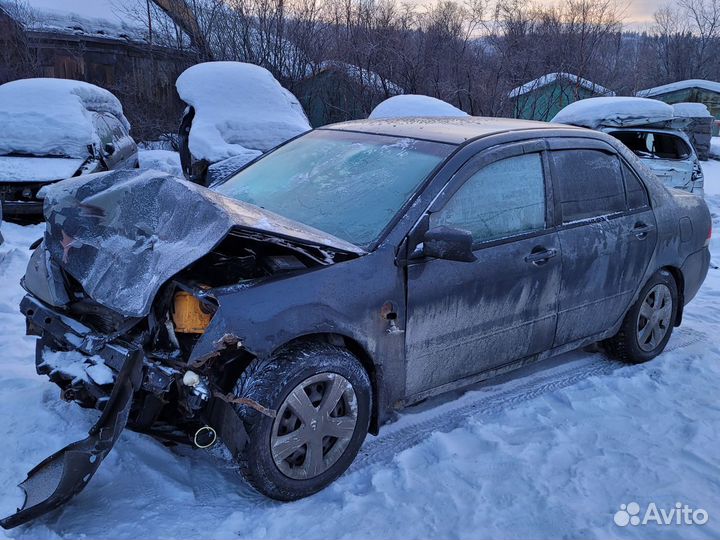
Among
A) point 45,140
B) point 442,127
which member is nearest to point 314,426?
point 442,127

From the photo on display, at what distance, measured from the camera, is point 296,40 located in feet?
54.5

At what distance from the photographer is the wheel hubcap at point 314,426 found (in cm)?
282

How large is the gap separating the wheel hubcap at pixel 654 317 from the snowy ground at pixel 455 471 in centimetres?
41

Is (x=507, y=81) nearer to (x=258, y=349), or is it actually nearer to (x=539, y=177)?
(x=539, y=177)

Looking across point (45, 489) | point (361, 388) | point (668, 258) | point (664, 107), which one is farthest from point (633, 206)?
point (664, 107)

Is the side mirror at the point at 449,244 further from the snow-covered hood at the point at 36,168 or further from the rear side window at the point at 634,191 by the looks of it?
the snow-covered hood at the point at 36,168

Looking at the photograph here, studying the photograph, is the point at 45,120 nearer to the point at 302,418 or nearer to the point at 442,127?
the point at 442,127

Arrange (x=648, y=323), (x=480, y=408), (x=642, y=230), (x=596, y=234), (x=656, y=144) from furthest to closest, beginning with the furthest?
(x=656, y=144) < (x=648, y=323) < (x=642, y=230) < (x=596, y=234) < (x=480, y=408)

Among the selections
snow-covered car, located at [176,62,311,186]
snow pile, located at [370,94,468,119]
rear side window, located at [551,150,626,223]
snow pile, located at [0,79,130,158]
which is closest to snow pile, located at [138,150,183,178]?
snow pile, located at [0,79,130,158]

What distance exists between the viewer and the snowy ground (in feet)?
9.06

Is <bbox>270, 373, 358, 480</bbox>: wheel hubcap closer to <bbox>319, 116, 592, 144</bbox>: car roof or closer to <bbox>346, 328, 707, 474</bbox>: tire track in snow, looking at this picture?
<bbox>346, 328, 707, 474</bbox>: tire track in snow

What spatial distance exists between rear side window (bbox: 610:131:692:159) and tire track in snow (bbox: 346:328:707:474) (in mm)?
6025

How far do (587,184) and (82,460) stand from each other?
10.6ft

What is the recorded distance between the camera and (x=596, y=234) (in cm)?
396
